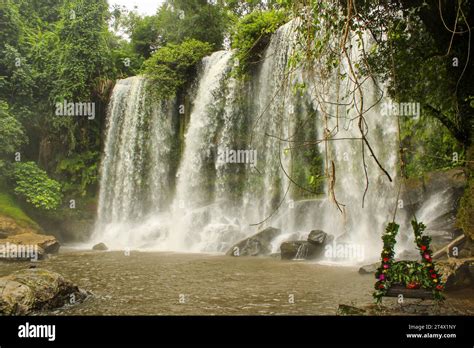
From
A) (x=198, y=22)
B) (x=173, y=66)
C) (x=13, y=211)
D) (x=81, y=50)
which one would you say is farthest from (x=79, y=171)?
(x=198, y=22)

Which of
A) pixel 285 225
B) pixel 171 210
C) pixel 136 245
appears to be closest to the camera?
pixel 285 225

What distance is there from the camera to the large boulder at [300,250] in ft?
40.7

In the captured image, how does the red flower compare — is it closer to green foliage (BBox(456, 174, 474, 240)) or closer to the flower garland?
the flower garland

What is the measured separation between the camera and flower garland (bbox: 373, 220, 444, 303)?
5305 millimetres

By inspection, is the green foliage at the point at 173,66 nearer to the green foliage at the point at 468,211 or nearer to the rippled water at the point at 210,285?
the rippled water at the point at 210,285

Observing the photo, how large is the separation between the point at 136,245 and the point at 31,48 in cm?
1226

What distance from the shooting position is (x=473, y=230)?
7516 mm

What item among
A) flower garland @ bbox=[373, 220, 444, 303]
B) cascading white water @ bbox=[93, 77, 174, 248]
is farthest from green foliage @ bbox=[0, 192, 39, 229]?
flower garland @ bbox=[373, 220, 444, 303]

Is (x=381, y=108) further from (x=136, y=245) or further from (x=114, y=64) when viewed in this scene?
(x=114, y=64)

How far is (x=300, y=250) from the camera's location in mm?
12500

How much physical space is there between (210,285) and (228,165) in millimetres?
11786

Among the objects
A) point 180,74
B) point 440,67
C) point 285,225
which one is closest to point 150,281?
point 440,67

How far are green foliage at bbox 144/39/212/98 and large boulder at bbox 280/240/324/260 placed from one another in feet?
38.8

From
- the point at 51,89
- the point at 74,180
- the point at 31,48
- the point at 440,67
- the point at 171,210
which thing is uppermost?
the point at 31,48
